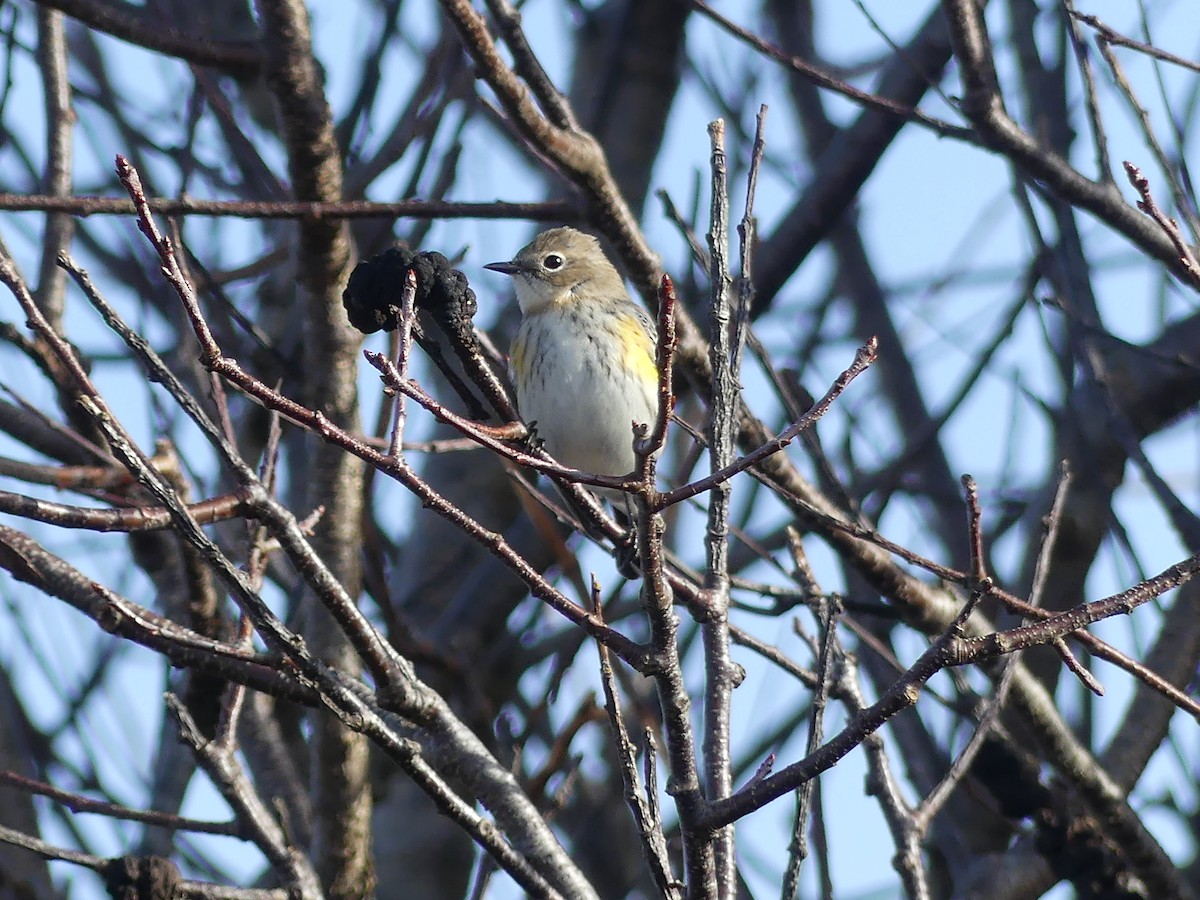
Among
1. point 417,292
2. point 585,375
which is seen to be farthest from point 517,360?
point 417,292

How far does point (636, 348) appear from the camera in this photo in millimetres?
5605

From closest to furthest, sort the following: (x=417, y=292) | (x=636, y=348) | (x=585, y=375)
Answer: (x=417, y=292)
(x=585, y=375)
(x=636, y=348)

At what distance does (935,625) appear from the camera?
4.43m

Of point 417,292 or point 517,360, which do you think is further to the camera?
point 517,360

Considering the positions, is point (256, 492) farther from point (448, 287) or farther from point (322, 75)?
point (322, 75)

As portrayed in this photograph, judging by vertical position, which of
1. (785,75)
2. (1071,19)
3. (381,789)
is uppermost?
(785,75)

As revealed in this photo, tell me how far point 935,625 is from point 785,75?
4123 millimetres

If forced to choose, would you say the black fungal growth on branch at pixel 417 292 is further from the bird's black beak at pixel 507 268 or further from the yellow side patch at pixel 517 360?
the bird's black beak at pixel 507 268

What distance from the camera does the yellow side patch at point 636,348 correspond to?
217 inches

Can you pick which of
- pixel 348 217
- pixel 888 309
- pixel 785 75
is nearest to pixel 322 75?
pixel 348 217

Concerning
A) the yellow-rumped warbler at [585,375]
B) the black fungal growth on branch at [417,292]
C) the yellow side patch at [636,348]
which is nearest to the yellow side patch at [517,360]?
the yellow-rumped warbler at [585,375]

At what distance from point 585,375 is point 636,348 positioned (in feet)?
1.06

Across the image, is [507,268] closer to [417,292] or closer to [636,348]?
[636,348]

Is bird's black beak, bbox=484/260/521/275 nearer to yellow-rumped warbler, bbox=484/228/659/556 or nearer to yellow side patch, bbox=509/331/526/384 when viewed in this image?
yellow-rumped warbler, bbox=484/228/659/556
